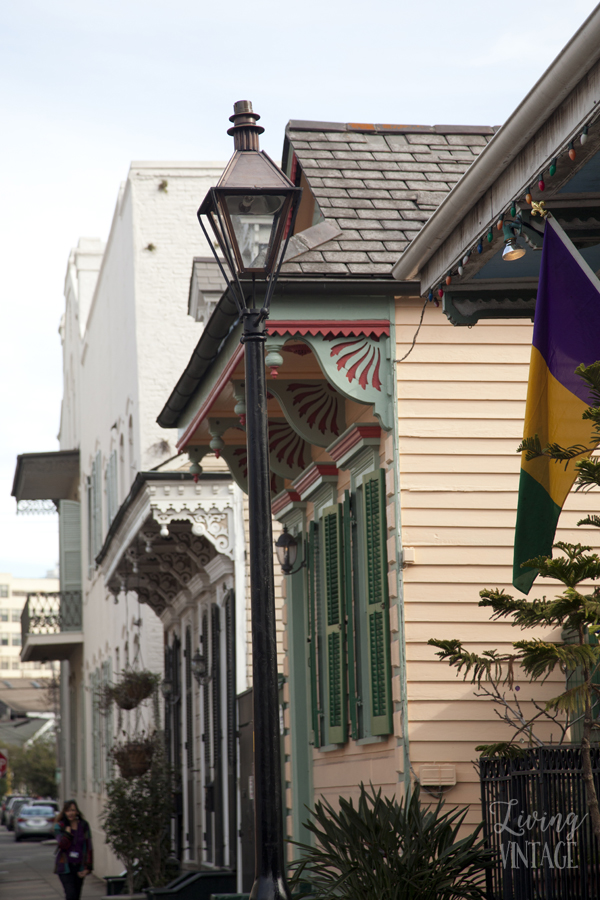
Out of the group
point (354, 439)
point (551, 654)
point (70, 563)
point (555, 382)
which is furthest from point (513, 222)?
point (70, 563)

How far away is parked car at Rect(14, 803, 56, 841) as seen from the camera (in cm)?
5181

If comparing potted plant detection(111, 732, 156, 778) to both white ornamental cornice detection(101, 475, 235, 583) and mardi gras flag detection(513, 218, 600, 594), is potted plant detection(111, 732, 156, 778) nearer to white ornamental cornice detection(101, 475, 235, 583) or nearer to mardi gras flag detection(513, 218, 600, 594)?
white ornamental cornice detection(101, 475, 235, 583)

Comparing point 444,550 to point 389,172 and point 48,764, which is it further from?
point 48,764

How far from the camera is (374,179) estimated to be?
1062 cm

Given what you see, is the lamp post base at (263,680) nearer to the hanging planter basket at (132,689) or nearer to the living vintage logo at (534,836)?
the living vintage logo at (534,836)

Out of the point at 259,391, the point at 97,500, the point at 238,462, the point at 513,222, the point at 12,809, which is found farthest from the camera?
the point at 12,809

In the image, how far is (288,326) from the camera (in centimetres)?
940

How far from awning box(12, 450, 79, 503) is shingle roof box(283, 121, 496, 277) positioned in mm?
23570

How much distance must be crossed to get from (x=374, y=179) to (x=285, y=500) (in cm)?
363

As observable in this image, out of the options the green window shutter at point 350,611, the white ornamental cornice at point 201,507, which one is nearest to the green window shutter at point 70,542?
the white ornamental cornice at point 201,507

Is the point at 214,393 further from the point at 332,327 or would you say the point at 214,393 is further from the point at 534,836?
the point at 534,836

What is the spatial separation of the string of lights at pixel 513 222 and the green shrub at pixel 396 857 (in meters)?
2.91

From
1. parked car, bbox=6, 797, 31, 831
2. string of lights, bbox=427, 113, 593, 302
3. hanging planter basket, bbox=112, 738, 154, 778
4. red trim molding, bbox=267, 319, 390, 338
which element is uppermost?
red trim molding, bbox=267, 319, 390, 338

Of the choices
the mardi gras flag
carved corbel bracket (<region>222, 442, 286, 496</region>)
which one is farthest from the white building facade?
the mardi gras flag
